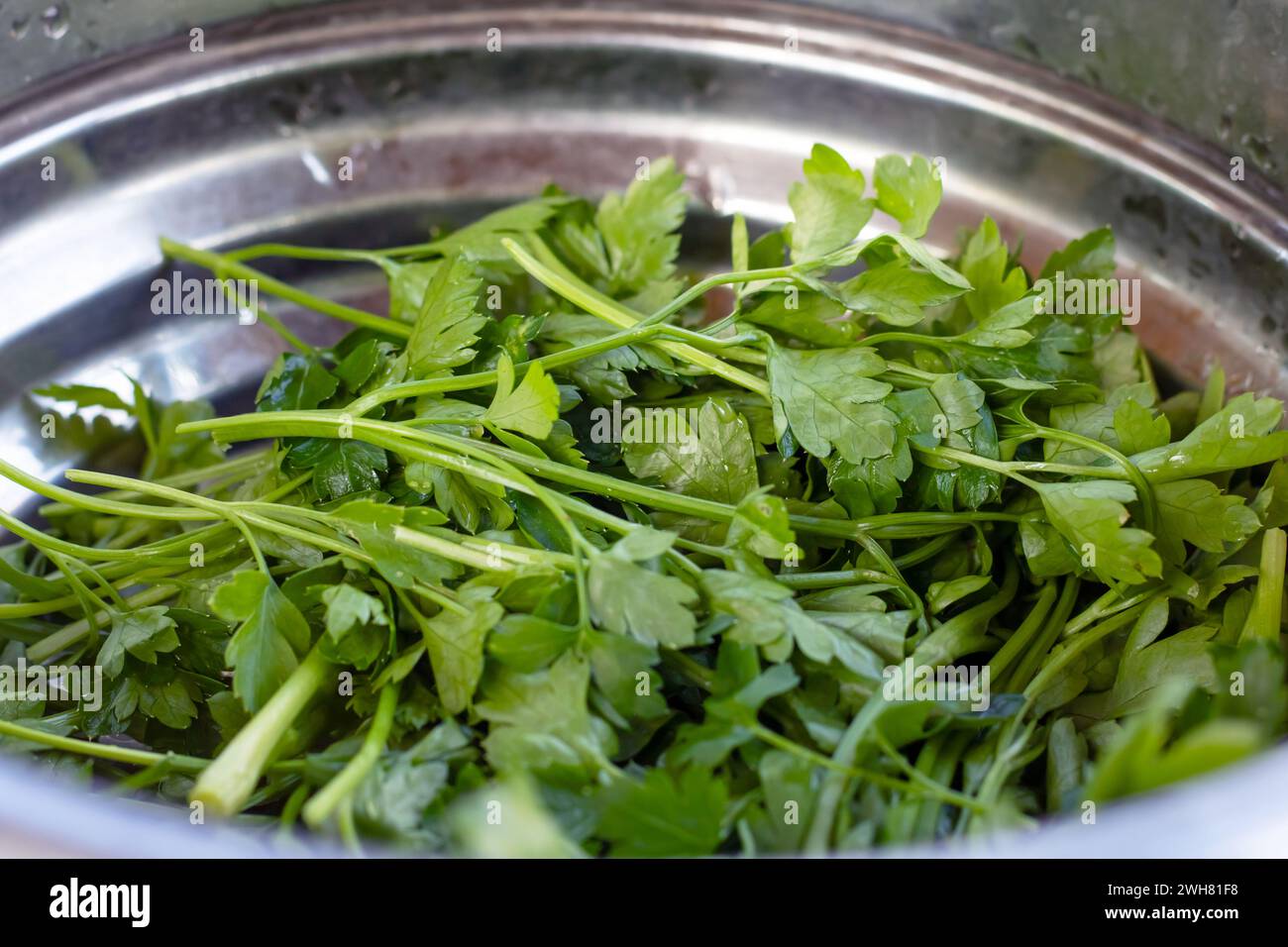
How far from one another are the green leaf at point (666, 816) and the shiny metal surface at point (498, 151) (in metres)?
0.78

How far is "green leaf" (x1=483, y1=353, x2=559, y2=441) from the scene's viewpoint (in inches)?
32.2

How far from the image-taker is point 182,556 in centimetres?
94

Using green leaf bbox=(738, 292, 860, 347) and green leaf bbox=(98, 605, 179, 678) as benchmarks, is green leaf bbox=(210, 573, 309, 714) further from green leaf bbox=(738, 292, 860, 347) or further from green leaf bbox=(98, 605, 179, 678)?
green leaf bbox=(738, 292, 860, 347)

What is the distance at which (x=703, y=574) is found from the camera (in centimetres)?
78

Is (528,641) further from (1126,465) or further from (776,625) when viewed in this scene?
(1126,465)

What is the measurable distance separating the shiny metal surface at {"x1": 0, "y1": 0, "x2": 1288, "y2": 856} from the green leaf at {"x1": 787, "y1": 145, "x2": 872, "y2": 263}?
38cm

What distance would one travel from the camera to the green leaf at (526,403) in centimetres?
82

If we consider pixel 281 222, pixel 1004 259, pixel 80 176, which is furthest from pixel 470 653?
pixel 80 176

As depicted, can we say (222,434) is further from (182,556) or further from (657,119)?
(657,119)

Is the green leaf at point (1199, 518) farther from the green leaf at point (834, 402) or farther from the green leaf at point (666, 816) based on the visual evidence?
the green leaf at point (666, 816)

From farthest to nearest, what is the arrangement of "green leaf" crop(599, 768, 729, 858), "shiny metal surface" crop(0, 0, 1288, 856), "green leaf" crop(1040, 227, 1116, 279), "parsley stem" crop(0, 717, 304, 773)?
1. "shiny metal surface" crop(0, 0, 1288, 856)
2. "green leaf" crop(1040, 227, 1116, 279)
3. "parsley stem" crop(0, 717, 304, 773)
4. "green leaf" crop(599, 768, 729, 858)

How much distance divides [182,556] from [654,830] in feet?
1.73

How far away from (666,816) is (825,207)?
55 centimetres

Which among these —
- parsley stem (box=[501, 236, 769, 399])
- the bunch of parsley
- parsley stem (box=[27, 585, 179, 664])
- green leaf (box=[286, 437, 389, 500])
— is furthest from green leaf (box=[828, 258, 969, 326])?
parsley stem (box=[27, 585, 179, 664])
